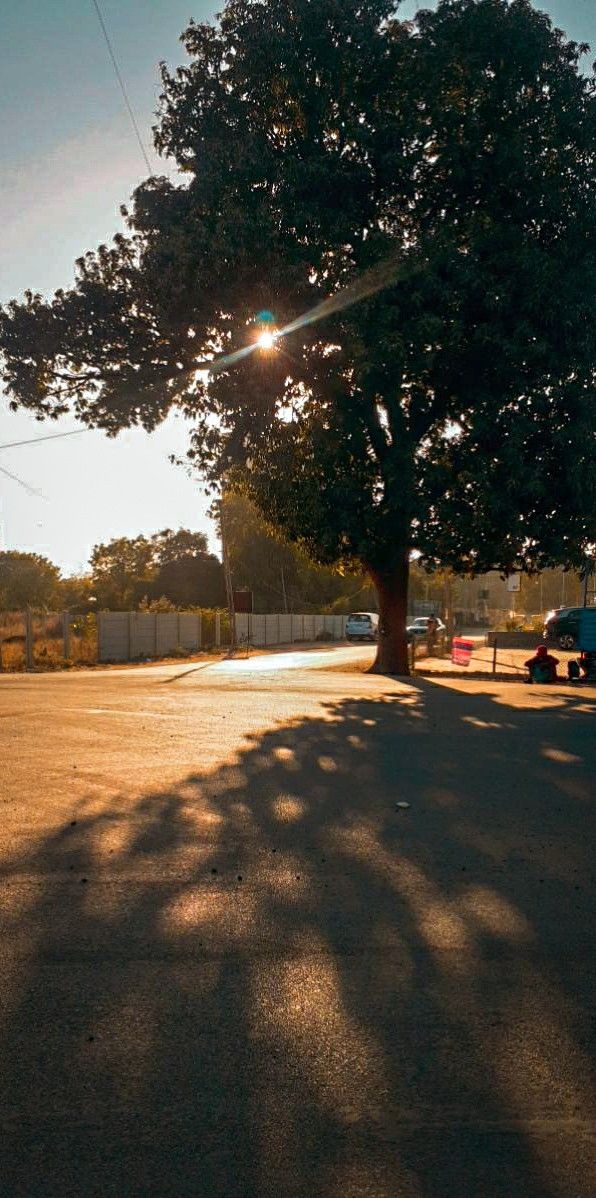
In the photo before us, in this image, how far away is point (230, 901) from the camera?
16.5 ft

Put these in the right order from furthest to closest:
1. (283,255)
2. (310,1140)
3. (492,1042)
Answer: (283,255)
(492,1042)
(310,1140)

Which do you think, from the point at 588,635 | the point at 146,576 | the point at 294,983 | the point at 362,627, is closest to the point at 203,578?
the point at 146,576

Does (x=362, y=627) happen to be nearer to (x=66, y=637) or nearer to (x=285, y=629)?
(x=285, y=629)

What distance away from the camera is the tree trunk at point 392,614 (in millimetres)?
26453

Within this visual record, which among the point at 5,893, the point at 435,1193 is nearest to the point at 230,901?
the point at 5,893

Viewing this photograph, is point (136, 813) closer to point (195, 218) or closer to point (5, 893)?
point (5, 893)

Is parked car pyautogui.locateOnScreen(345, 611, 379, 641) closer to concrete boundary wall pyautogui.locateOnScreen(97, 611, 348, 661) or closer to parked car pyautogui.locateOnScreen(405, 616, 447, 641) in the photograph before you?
parked car pyautogui.locateOnScreen(405, 616, 447, 641)

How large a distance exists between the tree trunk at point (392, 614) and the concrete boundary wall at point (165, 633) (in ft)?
49.2

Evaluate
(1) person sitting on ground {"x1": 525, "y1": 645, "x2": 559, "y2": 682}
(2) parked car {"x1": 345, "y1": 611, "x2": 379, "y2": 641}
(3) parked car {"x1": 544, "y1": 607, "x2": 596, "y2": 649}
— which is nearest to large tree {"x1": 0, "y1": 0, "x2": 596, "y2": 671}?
(1) person sitting on ground {"x1": 525, "y1": 645, "x2": 559, "y2": 682}

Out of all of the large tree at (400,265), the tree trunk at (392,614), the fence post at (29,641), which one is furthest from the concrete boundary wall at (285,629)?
the large tree at (400,265)

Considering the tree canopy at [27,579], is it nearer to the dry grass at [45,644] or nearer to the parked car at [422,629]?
the parked car at [422,629]

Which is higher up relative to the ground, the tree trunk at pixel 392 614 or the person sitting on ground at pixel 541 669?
the tree trunk at pixel 392 614

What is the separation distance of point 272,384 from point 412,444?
3.33 metres

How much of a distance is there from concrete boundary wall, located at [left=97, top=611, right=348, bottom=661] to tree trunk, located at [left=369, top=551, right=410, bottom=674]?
15007 mm
